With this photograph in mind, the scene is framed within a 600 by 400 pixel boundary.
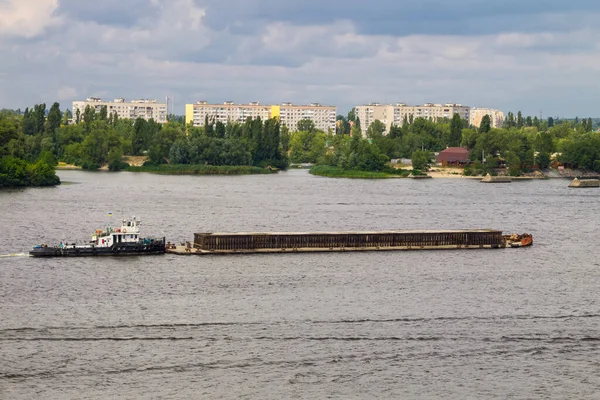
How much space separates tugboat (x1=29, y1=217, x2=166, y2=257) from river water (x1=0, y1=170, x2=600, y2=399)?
Answer: 4.38 feet

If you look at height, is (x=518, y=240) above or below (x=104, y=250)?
above

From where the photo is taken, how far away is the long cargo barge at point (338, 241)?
79250 mm

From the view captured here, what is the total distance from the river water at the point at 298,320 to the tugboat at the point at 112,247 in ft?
4.38

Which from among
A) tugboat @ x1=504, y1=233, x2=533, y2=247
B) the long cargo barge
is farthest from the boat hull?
tugboat @ x1=504, y1=233, x2=533, y2=247

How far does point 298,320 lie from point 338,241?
26.7 m

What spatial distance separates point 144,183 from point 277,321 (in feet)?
375

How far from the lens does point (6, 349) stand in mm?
48719

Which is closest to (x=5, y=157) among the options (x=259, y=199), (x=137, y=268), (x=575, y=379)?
(x=259, y=199)

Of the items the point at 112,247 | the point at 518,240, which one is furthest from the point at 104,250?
the point at 518,240

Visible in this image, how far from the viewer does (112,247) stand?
75.7 m

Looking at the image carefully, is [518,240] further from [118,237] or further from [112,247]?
[112,247]

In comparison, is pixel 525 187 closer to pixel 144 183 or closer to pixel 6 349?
pixel 144 183

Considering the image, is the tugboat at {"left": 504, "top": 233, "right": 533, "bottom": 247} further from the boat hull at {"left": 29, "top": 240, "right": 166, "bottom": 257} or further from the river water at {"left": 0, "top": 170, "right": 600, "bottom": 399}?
the boat hull at {"left": 29, "top": 240, "right": 166, "bottom": 257}

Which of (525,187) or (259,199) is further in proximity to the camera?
(525,187)
